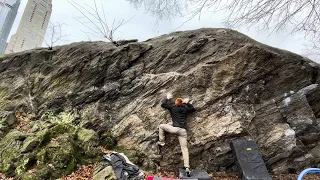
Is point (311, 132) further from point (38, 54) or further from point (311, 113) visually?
point (38, 54)

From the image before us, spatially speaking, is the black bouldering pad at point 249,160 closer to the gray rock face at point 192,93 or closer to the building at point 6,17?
the gray rock face at point 192,93

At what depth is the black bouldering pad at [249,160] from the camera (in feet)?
24.2

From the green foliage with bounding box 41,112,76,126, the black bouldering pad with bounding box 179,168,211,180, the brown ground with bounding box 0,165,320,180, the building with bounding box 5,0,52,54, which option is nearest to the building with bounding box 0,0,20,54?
the building with bounding box 5,0,52,54

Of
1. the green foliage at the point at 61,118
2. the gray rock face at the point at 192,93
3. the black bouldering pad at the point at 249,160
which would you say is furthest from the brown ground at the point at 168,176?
the green foliage at the point at 61,118

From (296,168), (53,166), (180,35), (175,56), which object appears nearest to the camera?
(53,166)

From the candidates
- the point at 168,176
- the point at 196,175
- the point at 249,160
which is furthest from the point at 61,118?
the point at 249,160

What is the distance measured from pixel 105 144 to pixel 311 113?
8.07 metres

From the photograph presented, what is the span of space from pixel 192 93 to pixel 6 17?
2137 centimetres

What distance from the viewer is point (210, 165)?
341 inches

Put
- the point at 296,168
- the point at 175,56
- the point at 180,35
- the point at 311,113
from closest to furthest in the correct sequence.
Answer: the point at 296,168 → the point at 311,113 → the point at 175,56 → the point at 180,35

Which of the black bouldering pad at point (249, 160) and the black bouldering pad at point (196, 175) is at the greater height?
the black bouldering pad at point (249, 160)

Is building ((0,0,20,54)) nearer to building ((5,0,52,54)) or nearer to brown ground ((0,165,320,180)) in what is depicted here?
building ((5,0,52,54))

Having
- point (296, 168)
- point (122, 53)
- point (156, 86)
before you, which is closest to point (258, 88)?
point (296, 168)

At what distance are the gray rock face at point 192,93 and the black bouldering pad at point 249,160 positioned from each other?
55 centimetres
